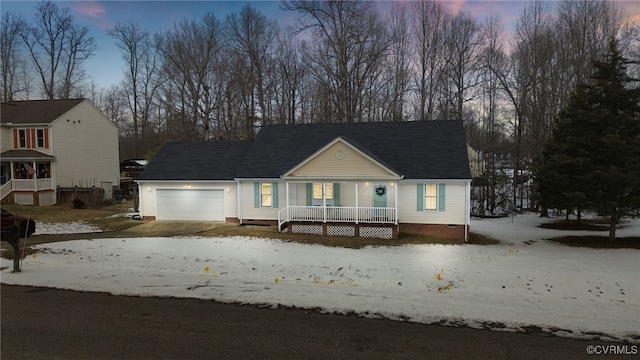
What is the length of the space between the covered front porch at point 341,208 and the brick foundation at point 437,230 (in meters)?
1.00

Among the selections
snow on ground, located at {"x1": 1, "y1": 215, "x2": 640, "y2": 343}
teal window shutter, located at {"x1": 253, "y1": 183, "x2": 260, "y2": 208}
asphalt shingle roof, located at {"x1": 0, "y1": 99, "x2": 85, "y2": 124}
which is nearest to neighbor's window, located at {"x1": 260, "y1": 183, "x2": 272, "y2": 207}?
teal window shutter, located at {"x1": 253, "y1": 183, "x2": 260, "y2": 208}

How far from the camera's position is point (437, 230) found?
16.8m

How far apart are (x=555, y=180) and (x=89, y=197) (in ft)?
93.5

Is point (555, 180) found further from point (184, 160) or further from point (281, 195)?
point (184, 160)

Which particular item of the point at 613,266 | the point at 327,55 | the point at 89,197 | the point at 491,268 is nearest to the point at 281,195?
the point at 491,268

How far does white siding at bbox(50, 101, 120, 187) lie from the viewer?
2706 cm

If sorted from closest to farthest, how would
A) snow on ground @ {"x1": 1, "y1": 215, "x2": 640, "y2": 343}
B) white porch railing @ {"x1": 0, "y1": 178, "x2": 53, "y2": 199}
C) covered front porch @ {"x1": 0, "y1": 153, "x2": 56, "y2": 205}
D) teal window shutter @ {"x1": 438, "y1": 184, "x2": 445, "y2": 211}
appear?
1. snow on ground @ {"x1": 1, "y1": 215, "x2": 640, "y2": 343}
2. teal window shutter @ {"x1": 438, "y1": 184, "x2": 445, "y2": 211}
3. white porch railing @ {"x1": 0, "y1": 178, "x2": 53, "y2": 199}
4. covered front porch @ {"x1": 0, "y1": 153, "x2": 56, "y2": 205}

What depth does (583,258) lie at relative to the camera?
13.0 m

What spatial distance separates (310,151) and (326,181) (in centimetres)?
314

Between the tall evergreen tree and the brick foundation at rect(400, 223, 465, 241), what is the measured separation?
463cm

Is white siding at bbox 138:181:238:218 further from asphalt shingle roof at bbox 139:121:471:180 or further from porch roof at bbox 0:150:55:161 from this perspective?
porch roof at bbox 0:150:55:161

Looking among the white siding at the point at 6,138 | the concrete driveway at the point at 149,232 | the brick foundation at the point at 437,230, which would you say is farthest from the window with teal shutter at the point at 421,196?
the white siding at the point at 6,138

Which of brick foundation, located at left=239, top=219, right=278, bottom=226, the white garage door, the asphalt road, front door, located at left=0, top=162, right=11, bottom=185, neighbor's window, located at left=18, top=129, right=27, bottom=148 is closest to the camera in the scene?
the asphalt road

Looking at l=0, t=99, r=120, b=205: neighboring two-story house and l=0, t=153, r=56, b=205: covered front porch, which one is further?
l=0, t=99, r=120, b=205: neighboring two-story house
